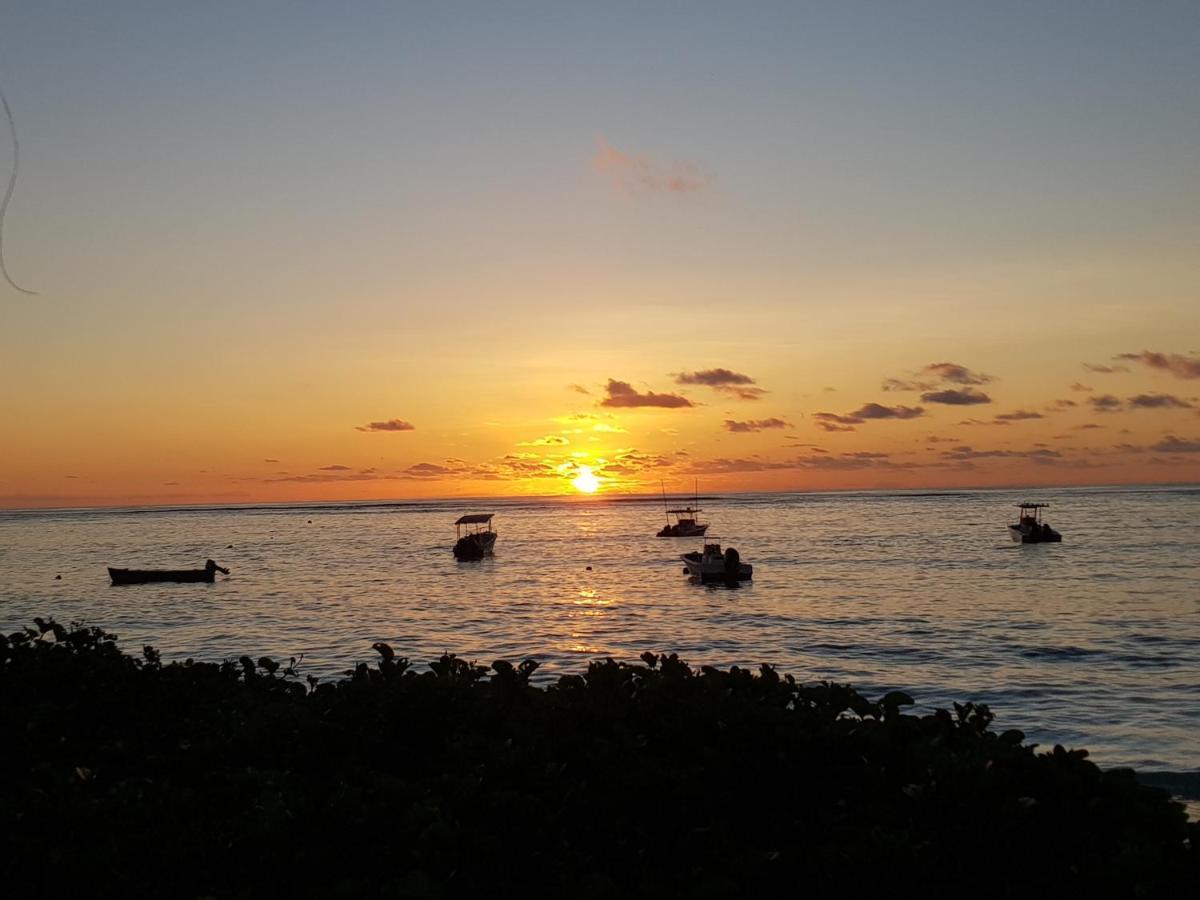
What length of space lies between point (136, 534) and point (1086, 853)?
189060 millimetres

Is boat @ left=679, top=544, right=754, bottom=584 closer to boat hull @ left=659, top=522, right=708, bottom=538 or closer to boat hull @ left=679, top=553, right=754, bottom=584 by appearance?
boat hull @ left=679, top=553, right=754, bottom=584

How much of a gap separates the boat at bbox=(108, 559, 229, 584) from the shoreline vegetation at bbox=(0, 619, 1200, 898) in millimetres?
68688

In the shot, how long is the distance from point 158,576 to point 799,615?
49.2 m

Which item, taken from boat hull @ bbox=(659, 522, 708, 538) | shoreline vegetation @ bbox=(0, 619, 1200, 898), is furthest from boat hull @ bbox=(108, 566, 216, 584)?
shoreline vegetation @ bbox=(0, 619, 1200, 898)

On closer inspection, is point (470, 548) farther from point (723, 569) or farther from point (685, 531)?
point (685, 531)

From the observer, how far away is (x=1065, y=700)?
25.2 metres

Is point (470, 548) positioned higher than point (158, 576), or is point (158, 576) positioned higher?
point (470, 548)

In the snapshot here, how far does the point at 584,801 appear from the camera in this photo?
17.2 feet

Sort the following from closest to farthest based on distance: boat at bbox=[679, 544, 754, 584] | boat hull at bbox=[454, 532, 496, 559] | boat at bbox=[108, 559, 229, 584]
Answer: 1. boat at bbox=[679, 544, 754, 584]
2. boat at bbox=[108, 559, 229, 584]
3. boat hull at bbox=[454, 532, 496, 559]

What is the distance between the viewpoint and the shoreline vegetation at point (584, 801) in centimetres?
438

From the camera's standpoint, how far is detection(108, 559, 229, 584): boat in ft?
229

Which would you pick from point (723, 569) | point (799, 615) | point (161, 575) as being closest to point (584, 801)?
point (799, 615)

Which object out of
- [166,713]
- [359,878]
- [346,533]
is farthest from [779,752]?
[346,533]

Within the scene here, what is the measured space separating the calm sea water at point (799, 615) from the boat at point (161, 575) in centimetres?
146
